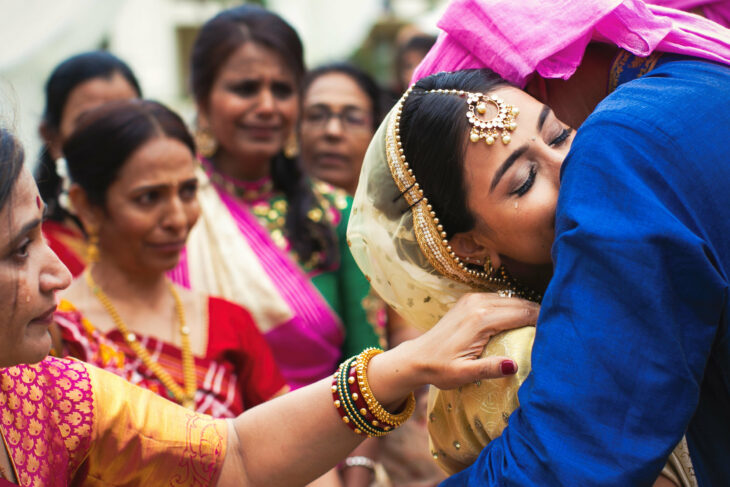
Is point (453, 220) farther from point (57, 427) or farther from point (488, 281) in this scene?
point (57, 427)

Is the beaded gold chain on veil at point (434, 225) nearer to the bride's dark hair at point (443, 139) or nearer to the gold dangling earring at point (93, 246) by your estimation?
the bride's dark hair at point (443, 139)

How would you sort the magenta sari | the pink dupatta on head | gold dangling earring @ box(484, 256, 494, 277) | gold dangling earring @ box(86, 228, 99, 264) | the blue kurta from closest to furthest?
1. the blue kurta
2. the pink dupatta on head
3. gold dangling earring @ box(484, 256, 494, 277)
4. gold dangling earring @ box(86, 228, 99, 264)
5. the magenta sari

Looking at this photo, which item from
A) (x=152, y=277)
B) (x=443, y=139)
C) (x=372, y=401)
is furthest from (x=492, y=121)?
(x=152, y=277)

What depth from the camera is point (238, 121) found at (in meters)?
3.87

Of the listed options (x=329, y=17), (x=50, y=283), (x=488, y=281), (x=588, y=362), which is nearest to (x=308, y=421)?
(x=488, y=281)

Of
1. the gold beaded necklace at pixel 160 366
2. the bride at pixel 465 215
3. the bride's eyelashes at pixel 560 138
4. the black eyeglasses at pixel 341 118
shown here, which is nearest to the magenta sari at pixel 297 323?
the gold beaded necklace at pixel 160 366

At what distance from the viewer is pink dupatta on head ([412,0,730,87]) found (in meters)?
1.64

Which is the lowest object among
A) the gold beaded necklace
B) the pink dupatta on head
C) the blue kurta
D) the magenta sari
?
the magenta sari

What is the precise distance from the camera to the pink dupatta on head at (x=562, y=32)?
1.64 metres

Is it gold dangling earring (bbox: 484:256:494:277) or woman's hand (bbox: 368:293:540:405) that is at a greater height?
gold dangling earring (bbox: 484:256:494:277)

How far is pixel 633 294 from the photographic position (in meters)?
1.36

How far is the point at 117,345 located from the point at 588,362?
192cm

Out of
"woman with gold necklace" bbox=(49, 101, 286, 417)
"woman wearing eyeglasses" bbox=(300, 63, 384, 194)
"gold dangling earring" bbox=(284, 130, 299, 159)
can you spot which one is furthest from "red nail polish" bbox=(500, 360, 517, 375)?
"woman wearing eyeglasses" bbox=(300, 63, 384, 194)

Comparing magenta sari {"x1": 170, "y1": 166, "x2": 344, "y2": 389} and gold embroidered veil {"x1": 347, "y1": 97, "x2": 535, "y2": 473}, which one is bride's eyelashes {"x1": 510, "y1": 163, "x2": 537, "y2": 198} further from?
magenta sari {"x1": 170, "y1": 166, "x2": 344, "y2": 389}
